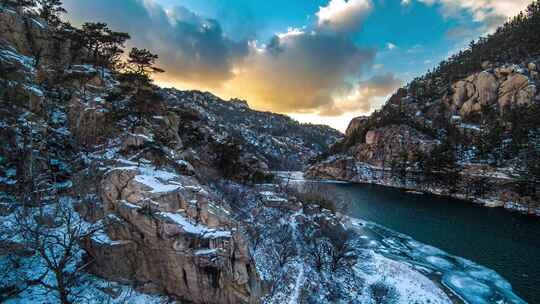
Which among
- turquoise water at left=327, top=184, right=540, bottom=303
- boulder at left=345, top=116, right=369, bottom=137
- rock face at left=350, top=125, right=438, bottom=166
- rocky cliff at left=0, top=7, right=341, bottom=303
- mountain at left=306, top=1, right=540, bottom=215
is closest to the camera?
rocky cliff at left=0, top=7, right=341, bottom=303

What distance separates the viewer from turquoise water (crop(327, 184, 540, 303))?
92.8ft

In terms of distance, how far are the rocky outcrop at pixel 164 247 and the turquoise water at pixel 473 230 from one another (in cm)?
3018

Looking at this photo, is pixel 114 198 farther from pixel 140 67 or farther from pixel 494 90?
pixel 494 90

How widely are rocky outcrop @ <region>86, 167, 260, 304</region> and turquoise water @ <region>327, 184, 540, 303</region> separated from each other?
30.2 metres

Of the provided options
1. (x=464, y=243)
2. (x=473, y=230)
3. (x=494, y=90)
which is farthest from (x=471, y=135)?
(x=464, y=243)

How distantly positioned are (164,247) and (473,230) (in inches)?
2051

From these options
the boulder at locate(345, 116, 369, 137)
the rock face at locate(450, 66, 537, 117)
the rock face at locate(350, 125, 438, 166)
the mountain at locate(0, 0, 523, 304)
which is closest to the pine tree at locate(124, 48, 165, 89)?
the mountain at locate(0, 0, 523, 304)

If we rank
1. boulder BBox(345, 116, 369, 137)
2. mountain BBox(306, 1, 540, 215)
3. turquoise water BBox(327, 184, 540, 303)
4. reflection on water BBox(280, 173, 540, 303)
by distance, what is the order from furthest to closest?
boulder BBox(345, 116, 369, 137) → mountain BBox(306, 1, 540, 215) → turquoise water BBox(327, 184, 540, 303) → reflection on water BBox(280, 173, 540, 303)

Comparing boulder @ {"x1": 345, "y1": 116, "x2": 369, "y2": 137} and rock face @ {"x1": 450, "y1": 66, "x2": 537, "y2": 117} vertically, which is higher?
rock face @ {"x1": 450, "y1": 66, "x2": 537, "y2": 117}

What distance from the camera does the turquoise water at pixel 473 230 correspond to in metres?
28.3

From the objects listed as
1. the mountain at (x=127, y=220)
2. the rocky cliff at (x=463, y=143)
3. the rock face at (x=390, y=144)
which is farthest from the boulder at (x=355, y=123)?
the mountain at (x=127, y=220)

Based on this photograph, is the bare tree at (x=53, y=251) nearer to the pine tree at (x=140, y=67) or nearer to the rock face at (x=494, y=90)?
the pine tree at (x=140, y=67)

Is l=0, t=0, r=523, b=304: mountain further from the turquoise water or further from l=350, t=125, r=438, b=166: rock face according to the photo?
l=350, t=125, r=438, b=166: rock face

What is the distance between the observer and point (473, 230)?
137 feet
